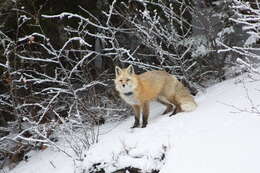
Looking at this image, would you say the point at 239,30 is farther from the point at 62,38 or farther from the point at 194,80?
the point at 62,38

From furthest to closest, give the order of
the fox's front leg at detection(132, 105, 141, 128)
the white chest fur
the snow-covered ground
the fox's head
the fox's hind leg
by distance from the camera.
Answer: the fox's hind leg → the fox's front leg at detection(132, 105, 141, 128) → the white chest fur → the fox's head → the snow-covered ground

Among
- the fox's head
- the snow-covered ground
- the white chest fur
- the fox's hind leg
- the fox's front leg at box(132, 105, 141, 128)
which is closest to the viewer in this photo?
the snow-covered ground

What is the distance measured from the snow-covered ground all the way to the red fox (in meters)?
0.26

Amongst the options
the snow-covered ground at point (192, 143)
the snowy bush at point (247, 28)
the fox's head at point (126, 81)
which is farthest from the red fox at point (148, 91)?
the snowy bush at point (247, 28)

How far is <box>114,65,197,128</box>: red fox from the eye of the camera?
22.2ft

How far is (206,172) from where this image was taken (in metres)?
4.86

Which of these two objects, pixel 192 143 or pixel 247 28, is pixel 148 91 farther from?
pixel 247 28

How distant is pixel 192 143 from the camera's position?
551cm

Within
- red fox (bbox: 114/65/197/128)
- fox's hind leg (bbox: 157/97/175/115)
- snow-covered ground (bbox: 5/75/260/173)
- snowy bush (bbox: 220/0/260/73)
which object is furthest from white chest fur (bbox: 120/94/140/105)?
snowy bush (bbox: 220/0/260/73)

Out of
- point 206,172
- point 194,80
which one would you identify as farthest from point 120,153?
point 194,80

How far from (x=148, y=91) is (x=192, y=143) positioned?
1.68m

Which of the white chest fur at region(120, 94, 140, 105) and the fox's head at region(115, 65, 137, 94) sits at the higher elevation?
the fox's head at region(115, 65, 137, 94)

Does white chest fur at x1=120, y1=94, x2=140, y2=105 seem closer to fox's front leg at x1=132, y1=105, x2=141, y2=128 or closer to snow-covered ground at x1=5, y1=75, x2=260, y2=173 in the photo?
fox's front leg at x1=132, y1=105, x2=141, y2=128

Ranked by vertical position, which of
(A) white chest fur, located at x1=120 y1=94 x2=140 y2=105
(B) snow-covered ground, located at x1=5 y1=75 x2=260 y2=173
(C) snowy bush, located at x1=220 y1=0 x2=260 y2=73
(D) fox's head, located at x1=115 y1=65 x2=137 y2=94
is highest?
(C) snowy bush, located at x1=220 y1=0 x2=260 y2=73
